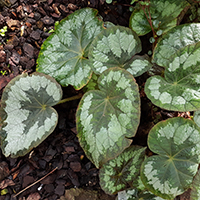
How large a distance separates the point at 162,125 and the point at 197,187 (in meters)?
0.64

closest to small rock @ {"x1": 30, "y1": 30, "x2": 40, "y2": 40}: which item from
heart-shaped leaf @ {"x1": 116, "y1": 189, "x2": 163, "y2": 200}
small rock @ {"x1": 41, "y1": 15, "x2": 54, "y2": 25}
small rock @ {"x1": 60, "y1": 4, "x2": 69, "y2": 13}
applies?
small rock @ {"x1": 41, "y1": 15, "x2": 54, "y2": 25}

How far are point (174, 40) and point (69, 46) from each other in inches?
38.2

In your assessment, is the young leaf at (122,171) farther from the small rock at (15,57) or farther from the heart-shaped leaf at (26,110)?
the small rock at (15,57)

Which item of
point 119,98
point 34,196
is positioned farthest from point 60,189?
point 119,98

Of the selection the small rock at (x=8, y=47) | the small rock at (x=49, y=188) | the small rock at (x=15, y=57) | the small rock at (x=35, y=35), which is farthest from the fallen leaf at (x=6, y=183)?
the small rock at (x=35, y=35)

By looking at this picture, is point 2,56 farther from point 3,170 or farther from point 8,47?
point 3,170

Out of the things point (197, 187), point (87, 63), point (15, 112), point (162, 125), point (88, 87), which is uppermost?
point (87, 63)

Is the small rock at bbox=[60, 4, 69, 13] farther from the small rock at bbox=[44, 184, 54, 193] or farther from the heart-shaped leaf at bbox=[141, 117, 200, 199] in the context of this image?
the small rock at bbox=[44, 184, 54, 193]

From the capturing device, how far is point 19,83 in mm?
1858

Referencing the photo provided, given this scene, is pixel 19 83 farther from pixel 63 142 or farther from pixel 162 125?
pixel 162 125

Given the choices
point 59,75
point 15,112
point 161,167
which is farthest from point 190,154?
point 15,112

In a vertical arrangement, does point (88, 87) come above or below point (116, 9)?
below

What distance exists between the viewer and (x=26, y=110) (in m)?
1.88

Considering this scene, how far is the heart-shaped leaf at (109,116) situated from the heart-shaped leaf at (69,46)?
0.39m
